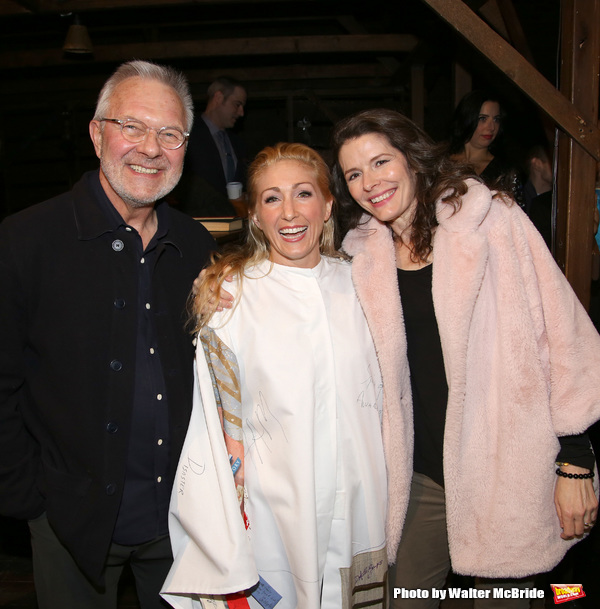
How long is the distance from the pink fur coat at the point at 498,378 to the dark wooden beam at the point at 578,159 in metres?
0.95

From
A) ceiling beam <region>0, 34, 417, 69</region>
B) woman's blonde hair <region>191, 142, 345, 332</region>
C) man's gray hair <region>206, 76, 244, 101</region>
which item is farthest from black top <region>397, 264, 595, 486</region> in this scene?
ceiling beam <region>0, 34, 417, 69</region>

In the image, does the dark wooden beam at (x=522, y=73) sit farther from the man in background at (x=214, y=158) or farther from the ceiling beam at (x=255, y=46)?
the ceiling beam at (x=255, y=46)

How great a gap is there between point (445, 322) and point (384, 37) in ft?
19.7

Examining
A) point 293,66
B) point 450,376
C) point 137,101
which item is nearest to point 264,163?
point 137,101

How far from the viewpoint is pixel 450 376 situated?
Answer: 1.75 metres

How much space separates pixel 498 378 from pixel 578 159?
1359mm

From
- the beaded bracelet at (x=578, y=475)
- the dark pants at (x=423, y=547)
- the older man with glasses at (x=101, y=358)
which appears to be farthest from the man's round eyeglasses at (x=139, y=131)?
the beaded bracelet at (x=578, y=475)

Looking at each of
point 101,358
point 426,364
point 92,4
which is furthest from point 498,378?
point 92,4

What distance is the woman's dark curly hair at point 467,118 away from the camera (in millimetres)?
3697

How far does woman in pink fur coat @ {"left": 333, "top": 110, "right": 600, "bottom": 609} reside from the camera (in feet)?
5.57

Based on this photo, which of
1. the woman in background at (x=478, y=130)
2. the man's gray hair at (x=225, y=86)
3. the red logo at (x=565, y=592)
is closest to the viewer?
the red logo at (x=565, y=592)

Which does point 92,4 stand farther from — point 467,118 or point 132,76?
point 132,76

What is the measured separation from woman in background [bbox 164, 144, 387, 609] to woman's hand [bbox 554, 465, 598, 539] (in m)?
0.56

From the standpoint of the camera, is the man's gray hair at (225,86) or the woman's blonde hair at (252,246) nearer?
the woman's blonde hair at (252,246)
